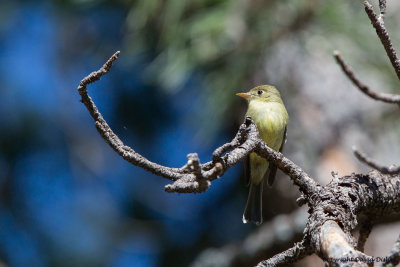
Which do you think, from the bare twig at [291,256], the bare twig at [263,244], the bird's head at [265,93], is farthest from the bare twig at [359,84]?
the bird's head at [265,93]

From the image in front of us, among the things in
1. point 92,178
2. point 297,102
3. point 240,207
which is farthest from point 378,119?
point 92,178

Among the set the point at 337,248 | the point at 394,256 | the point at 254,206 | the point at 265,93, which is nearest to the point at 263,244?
the point at 254,206

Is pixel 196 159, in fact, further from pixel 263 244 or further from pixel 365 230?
pixel 263 244

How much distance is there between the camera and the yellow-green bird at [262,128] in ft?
11.9

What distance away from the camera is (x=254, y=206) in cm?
358

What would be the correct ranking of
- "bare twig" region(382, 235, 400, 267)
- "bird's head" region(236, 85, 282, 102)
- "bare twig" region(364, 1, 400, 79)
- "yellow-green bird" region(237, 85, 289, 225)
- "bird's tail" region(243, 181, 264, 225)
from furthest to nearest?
"bird's head" region(236, 85, 282, 102) → "yellow-green bird" region(237, 85, 289, 225) → "bird's tail" region(243, 181, 264, 225) → "bare twig" region(364, 1, 400, 79) → "bare twig" region(382, 235, 400, 267)

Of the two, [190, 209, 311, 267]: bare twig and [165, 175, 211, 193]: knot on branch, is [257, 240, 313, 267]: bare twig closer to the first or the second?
[165, 175, 211, 193]: knot on branch

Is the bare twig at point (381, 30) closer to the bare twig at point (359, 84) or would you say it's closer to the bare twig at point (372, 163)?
the bare twig at point (359, 84)

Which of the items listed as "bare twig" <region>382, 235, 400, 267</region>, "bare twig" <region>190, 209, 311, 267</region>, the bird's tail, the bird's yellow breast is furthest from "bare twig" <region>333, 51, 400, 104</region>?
the bird's yellow breast

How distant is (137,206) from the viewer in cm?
473

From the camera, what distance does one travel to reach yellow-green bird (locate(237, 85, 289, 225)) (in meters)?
3.63

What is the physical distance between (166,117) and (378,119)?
67.3 inches

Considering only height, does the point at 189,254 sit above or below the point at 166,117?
below

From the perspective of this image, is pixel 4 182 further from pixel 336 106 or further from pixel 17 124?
pixel 336 106
